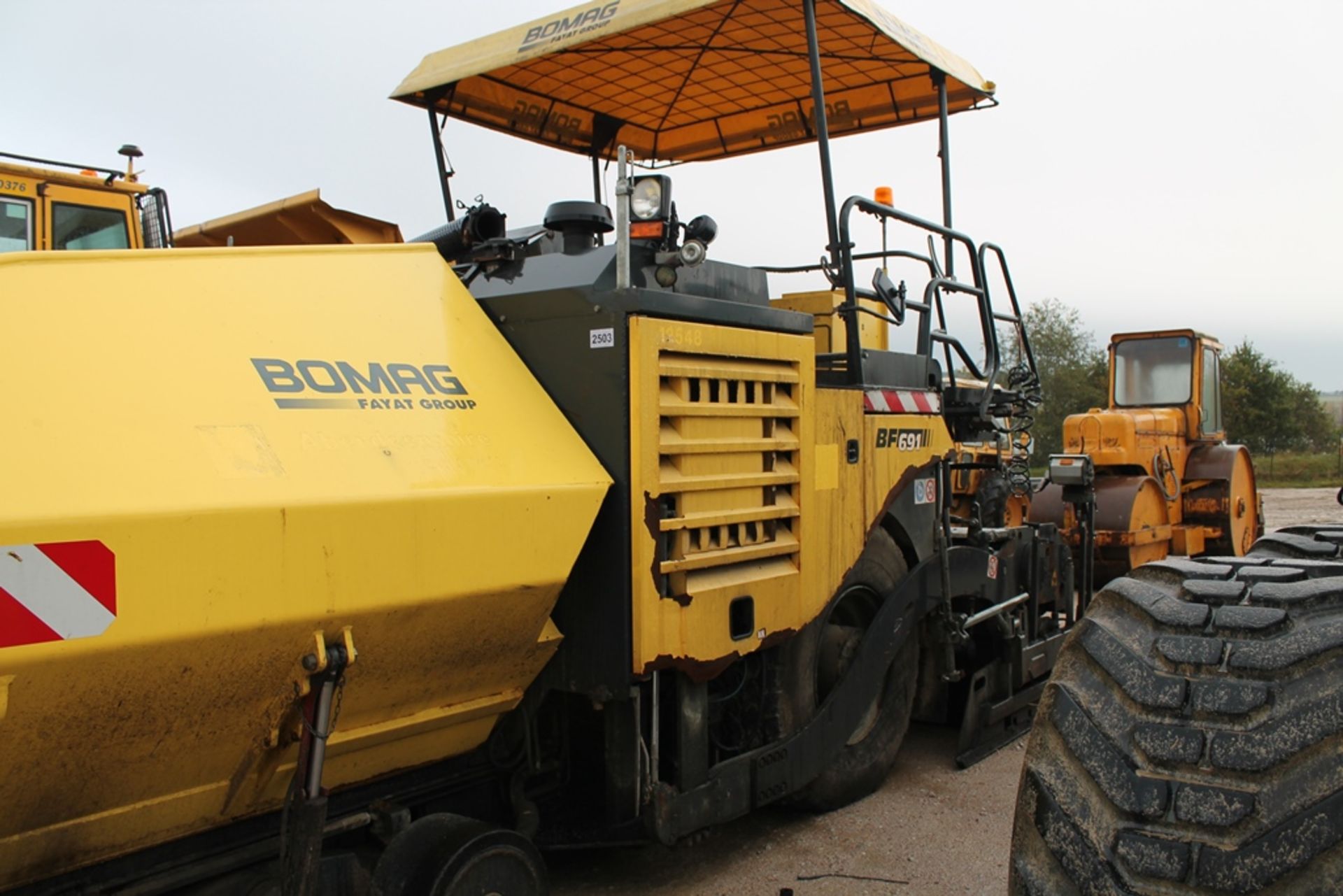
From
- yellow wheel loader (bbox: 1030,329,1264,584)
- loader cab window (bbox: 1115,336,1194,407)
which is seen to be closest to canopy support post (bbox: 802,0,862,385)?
yellow wheel loader (bbox: 1030,329,1264,584)

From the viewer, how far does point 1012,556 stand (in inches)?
215

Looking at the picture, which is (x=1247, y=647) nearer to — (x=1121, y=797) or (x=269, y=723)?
(x=1121, y=797)

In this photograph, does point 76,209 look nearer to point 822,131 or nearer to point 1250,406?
point 822,131

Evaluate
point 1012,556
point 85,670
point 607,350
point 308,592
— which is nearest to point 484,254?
point 607,350

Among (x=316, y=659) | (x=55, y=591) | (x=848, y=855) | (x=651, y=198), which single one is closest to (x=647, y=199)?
(x=651, y=198)

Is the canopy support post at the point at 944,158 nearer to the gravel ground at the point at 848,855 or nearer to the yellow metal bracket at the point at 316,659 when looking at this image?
the gravel ground at the point at 848,855

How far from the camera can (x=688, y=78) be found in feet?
17.1

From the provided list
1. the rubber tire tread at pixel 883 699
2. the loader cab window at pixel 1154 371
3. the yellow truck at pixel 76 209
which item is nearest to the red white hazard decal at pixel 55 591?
the rubber tire tread at pixel 883 699

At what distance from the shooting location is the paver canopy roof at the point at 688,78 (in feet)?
14.6

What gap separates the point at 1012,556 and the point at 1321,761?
3.42m

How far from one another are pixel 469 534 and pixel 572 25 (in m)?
2.44

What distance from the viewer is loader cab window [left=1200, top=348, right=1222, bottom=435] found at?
10.2 meters

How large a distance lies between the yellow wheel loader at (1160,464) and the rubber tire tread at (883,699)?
4676mm

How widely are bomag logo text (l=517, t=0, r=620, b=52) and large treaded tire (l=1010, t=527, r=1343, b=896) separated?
9.48ft
